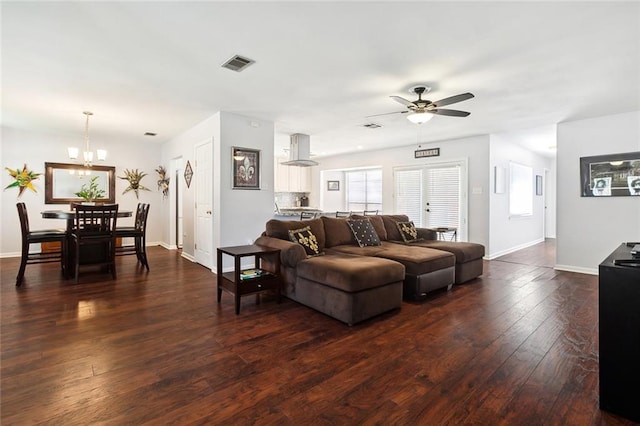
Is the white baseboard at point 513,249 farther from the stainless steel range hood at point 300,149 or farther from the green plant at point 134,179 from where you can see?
the green plant at point 134,179

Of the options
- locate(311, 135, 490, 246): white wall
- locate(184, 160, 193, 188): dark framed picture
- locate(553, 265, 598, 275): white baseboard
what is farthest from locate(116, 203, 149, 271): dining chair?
locate(553, 265, 598, 275): white baseboard

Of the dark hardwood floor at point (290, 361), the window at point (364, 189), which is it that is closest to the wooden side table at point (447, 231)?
the window at point (364, 189)

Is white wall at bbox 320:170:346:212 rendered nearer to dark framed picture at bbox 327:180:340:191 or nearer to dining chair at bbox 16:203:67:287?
dark framed picture at bbox 327:180:340:191

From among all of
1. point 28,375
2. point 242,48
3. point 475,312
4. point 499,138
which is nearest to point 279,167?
point 499,138

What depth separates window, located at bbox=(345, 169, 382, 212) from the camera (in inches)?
343

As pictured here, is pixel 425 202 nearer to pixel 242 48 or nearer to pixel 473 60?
pixel 473 60

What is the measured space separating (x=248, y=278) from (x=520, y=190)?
7.07 metres

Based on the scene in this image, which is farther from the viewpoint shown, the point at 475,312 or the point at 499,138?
the point at 499,138

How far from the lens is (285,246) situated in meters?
3.46

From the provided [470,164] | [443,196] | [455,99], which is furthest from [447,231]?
[455,99]

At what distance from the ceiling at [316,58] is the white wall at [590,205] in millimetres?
303

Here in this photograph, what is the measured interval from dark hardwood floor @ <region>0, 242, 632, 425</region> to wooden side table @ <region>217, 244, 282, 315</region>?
0.64 ft

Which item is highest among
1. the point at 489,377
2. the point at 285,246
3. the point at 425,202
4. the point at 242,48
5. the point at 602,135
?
the point at 242,48

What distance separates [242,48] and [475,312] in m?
3.35
